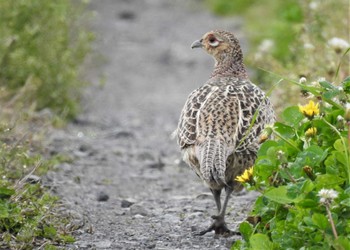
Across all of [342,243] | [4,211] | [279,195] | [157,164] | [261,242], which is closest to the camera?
[342,243]

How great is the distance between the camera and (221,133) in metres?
6.62

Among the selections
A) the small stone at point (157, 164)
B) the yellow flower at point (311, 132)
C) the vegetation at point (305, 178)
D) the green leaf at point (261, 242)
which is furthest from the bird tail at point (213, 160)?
the small stone at point (157, 164)

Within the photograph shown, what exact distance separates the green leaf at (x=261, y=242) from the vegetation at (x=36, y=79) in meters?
1.72

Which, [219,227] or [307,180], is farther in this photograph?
[219,227]

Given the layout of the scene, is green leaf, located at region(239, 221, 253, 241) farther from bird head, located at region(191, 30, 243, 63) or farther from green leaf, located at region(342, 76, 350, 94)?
bird head, located at region(191, 30, 243, 63)

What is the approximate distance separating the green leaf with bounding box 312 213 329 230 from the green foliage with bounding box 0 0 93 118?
5327 mm

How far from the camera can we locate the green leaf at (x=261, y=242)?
5.19m

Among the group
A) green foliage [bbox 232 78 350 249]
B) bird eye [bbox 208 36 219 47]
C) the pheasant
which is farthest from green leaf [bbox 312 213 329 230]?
bird eye [bbox 208 36 219 47]

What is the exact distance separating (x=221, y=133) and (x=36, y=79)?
14.3 feet

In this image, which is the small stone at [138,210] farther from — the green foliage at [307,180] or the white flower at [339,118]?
the white flower at [339,118]

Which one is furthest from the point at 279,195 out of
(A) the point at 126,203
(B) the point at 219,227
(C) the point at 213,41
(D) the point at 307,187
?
(C) the point at 213,41

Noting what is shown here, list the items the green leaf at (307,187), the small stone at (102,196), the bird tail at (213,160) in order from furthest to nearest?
the small stone at (102,196) < the bird tail at (213,160) < the green leaf at (307,187)

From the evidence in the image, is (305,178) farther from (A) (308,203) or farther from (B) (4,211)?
(B) (4,211)

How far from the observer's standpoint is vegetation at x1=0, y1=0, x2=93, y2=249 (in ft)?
23.8
